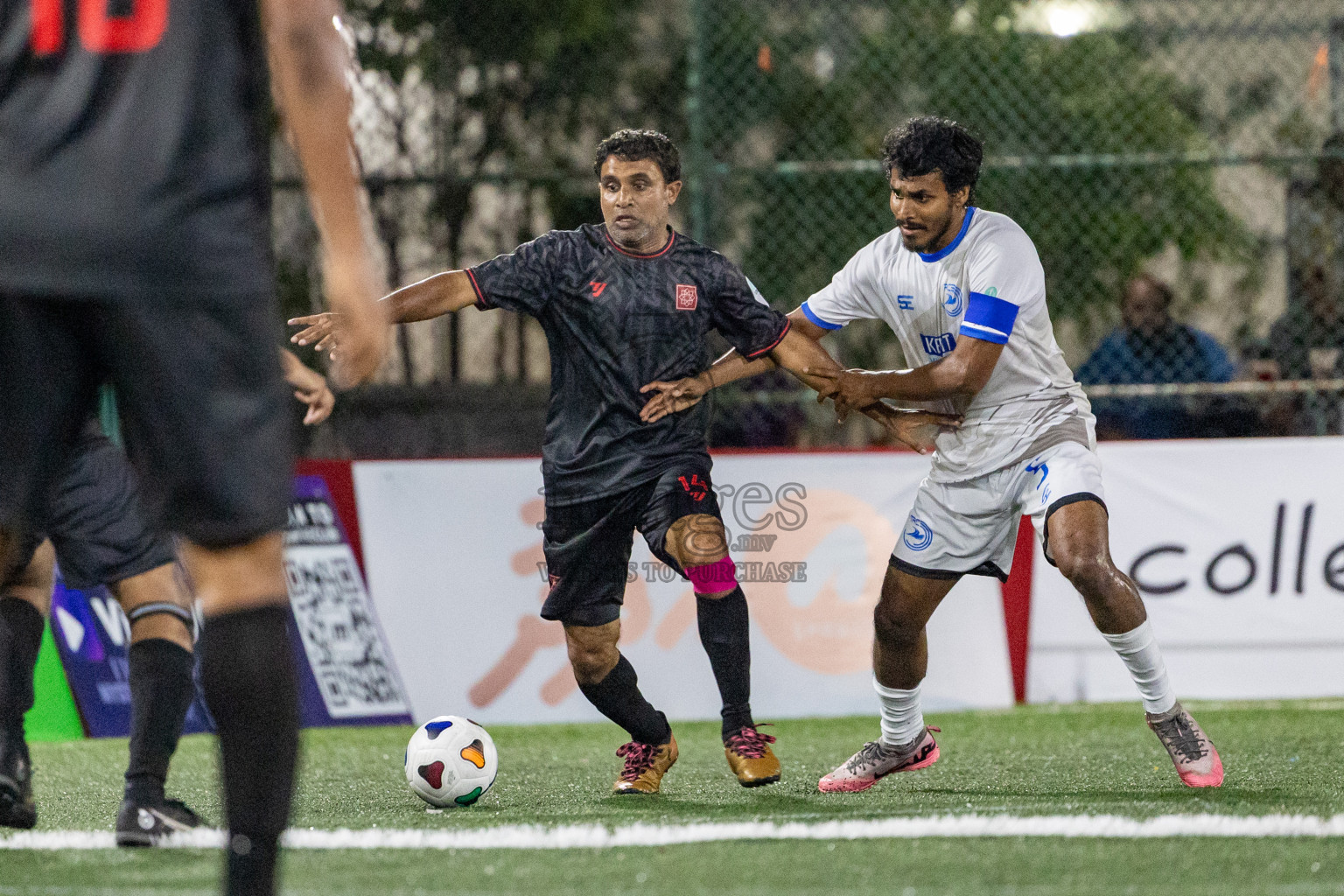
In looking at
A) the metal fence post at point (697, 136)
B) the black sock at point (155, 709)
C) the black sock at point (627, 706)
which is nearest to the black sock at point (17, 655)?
the black sock at point (155, 709)

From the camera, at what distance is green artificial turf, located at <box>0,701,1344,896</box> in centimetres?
279

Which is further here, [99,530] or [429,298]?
[429,298]

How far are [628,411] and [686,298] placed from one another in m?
0.39

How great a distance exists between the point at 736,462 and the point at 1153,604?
6.25ft

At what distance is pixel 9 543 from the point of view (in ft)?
7.01

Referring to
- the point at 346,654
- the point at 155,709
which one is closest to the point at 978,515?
the point at 155,709

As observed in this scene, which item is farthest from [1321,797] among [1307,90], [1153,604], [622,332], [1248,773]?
[1307,90]

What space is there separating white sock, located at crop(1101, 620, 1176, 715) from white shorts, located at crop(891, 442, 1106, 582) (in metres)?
0.32

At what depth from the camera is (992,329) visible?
4281mm

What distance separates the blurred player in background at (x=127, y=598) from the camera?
357 cm

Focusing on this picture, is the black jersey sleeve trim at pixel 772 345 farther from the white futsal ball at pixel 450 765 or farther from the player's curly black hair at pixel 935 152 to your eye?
the white futsal ball at pixel 450 765

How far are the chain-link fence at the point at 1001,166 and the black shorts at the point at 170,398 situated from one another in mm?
5668

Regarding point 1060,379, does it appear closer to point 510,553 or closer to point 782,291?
point 510,553

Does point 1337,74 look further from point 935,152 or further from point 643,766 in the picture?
point 643,766
